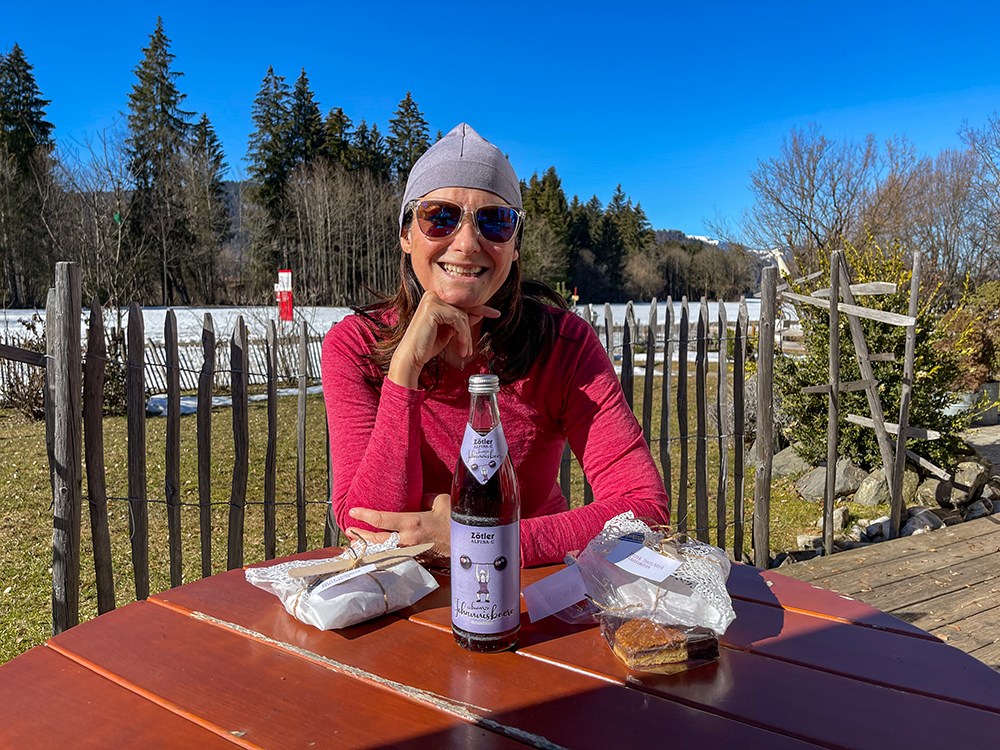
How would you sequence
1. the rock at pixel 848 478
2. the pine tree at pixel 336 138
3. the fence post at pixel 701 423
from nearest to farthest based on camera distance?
the fence post at pixel 701 423
the rock at pixel 848 478
the pine tree at pixel 336 138

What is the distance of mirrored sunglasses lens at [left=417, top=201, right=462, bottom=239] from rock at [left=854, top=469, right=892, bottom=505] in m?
5.30

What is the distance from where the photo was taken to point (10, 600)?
4.19 meters

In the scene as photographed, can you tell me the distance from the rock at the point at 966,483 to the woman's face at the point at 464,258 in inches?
211

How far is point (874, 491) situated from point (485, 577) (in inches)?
225

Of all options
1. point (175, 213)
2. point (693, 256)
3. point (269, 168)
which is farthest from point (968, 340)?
point (693, 256)

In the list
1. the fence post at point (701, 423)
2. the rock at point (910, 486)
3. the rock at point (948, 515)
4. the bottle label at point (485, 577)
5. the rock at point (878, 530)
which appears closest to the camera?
the bottle label at point (485, 577)

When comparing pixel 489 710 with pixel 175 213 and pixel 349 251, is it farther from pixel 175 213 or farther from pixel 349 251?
pixel 349 251

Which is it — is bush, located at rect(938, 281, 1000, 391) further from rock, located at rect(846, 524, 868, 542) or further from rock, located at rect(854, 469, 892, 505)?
rock, located at rect(846, 524, 868, 542)

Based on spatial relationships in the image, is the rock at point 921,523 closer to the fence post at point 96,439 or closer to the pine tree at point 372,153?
the fence post at point 96,439

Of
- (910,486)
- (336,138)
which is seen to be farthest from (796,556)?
(336,138)

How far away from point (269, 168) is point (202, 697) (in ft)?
142

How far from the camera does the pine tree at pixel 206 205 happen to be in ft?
109

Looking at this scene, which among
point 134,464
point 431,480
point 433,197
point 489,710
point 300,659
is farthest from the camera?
point 134,464

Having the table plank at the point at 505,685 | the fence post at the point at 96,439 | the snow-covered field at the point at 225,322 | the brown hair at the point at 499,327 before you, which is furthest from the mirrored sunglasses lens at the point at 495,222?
the snow-covered field at the point at 225,322
